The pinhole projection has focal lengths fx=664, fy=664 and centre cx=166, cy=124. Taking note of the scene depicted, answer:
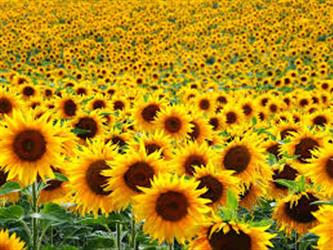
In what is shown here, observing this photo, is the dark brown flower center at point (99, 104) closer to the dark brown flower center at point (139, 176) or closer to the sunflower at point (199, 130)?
the sunflower at point (199, 130)

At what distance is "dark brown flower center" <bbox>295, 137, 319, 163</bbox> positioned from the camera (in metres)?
5.53

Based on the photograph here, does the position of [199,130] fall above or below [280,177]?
above

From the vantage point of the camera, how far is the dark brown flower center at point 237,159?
16.1 ft

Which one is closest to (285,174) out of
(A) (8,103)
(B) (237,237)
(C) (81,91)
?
(B) (237,237)

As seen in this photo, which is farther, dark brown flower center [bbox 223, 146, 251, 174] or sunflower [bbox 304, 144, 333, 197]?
dark brown flower center [bbox 223, 146, 251, 174]

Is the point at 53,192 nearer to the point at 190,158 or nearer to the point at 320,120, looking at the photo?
the point at 190,158

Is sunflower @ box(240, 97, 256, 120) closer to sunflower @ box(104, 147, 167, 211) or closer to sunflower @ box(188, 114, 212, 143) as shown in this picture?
sunflower @ box(188, 114, 212, 143)

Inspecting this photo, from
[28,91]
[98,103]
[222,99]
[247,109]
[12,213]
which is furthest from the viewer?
[222,99]

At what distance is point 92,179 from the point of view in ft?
13.2

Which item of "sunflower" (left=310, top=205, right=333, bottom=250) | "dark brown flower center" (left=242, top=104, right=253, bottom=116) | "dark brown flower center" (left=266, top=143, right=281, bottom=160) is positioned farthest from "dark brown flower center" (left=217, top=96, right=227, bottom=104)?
"sunflower" (left=310, top=205, right=333, bottom=250)

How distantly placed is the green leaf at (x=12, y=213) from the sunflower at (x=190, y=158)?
1.09m

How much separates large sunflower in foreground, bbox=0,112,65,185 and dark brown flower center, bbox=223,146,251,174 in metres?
1.46

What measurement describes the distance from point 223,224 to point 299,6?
26.7 meters

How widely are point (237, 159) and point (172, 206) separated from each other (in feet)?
5.15
